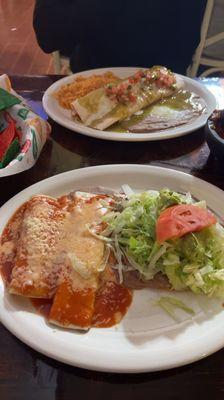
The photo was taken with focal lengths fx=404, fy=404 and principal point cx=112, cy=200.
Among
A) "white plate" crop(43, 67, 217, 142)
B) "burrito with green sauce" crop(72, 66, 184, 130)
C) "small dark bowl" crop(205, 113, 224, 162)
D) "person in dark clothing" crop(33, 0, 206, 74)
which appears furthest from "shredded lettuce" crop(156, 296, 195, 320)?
"person in dark clothing" crop(33, 0, 206, 74)

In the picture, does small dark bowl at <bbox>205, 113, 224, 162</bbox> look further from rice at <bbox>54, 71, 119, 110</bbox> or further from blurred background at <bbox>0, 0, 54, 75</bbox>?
blurred background at <bbox>0, 0, 54, 75</bbox>

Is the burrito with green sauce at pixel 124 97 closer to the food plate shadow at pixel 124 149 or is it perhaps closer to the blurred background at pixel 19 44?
the food plate shadow at pixel 124 149

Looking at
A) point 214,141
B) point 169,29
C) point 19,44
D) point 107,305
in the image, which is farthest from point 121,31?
point 19,44

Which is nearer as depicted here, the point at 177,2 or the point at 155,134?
the point at 155,134

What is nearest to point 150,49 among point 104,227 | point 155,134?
point 155,134

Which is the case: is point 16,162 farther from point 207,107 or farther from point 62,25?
point 62,25

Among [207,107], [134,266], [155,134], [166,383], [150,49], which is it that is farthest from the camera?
[150,49]

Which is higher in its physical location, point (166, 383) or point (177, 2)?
point (177, 2)
